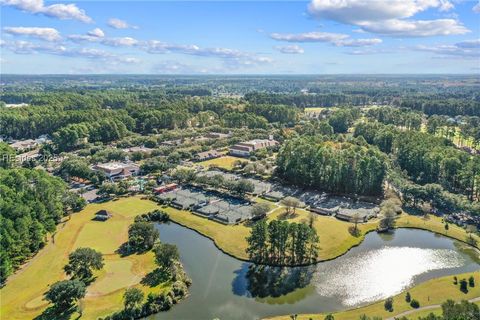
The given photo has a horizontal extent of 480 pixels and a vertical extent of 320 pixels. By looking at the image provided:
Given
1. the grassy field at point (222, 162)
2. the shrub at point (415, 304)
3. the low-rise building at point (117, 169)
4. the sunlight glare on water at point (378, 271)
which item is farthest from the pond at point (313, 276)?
the grassy field at point (222, 162)

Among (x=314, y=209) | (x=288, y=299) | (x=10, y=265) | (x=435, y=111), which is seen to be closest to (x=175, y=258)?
(x=288, y=299)

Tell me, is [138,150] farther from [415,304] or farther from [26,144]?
[415,304]

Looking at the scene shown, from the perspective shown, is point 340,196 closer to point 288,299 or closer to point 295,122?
point 288,299

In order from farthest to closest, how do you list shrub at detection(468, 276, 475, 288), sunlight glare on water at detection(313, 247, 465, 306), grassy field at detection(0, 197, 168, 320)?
sunlight glare on water at detection(313, 247, 465, 306)
shrub at detection(468, 276, 475, 288)
grassy field at detection(0, 197, 168, 320)

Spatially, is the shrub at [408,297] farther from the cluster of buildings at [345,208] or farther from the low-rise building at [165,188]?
the low-rise building at [165,188]

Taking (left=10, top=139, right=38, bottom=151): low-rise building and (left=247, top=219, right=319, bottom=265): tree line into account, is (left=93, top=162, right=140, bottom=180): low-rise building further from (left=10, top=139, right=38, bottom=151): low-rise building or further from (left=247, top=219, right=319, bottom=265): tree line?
(left=247, top=219, right=319, bottom=265): tree line

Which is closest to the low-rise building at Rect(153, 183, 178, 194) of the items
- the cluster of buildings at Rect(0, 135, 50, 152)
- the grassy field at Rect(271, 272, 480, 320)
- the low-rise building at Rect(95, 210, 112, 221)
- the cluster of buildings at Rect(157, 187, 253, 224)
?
the cluster of buildings at Rect(157, 187, 253, 224)
